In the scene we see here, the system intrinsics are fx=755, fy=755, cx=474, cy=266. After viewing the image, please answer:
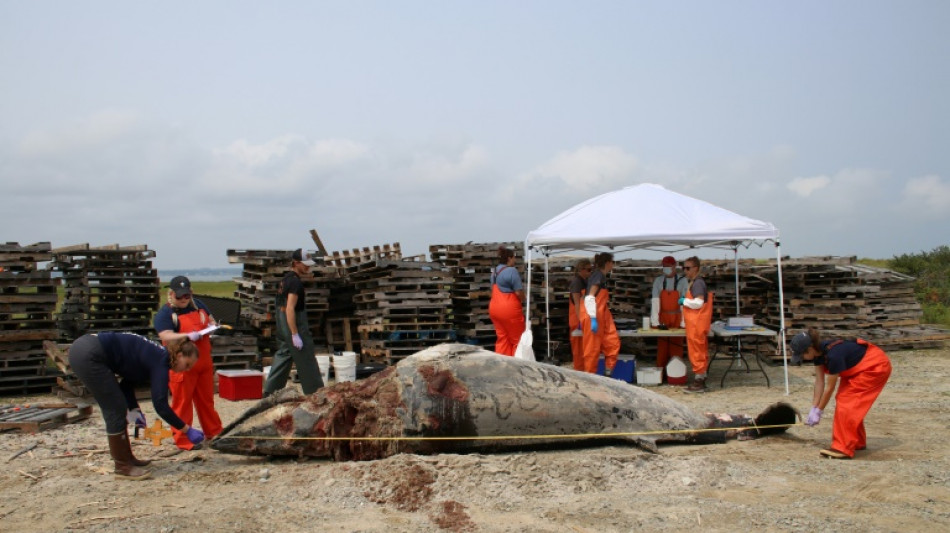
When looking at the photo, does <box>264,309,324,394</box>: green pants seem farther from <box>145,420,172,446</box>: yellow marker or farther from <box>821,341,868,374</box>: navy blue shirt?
<box>821,341,868,374</box>: navy blue shirt

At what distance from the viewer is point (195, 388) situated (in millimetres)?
7527

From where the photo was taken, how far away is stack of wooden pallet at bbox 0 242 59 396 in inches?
447

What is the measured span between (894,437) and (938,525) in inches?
111

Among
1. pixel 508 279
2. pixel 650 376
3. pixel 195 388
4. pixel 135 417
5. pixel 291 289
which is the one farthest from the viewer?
pixel 650 376

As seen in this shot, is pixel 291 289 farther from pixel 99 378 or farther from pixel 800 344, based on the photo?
pixel 800 344

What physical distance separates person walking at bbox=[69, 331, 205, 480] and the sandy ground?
289 mm

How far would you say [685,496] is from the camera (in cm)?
593

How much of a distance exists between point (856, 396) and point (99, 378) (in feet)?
22.2

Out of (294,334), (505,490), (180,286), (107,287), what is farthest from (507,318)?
(107,287)

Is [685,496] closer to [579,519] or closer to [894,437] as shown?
[579,519]

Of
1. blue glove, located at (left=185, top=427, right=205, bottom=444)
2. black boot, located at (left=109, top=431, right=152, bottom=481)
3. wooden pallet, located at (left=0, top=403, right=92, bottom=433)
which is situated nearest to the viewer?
black boot, located at (left=109, top=431, right=152, bottom=481)

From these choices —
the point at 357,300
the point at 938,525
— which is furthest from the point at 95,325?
the point at 938,525

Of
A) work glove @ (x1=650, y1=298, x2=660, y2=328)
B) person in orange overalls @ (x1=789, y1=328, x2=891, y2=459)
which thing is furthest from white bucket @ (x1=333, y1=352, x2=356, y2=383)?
person in orange overalls @ (x1=789, y1=328, x2=891, y2=459)

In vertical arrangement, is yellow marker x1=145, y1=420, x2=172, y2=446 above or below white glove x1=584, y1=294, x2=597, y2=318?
below
